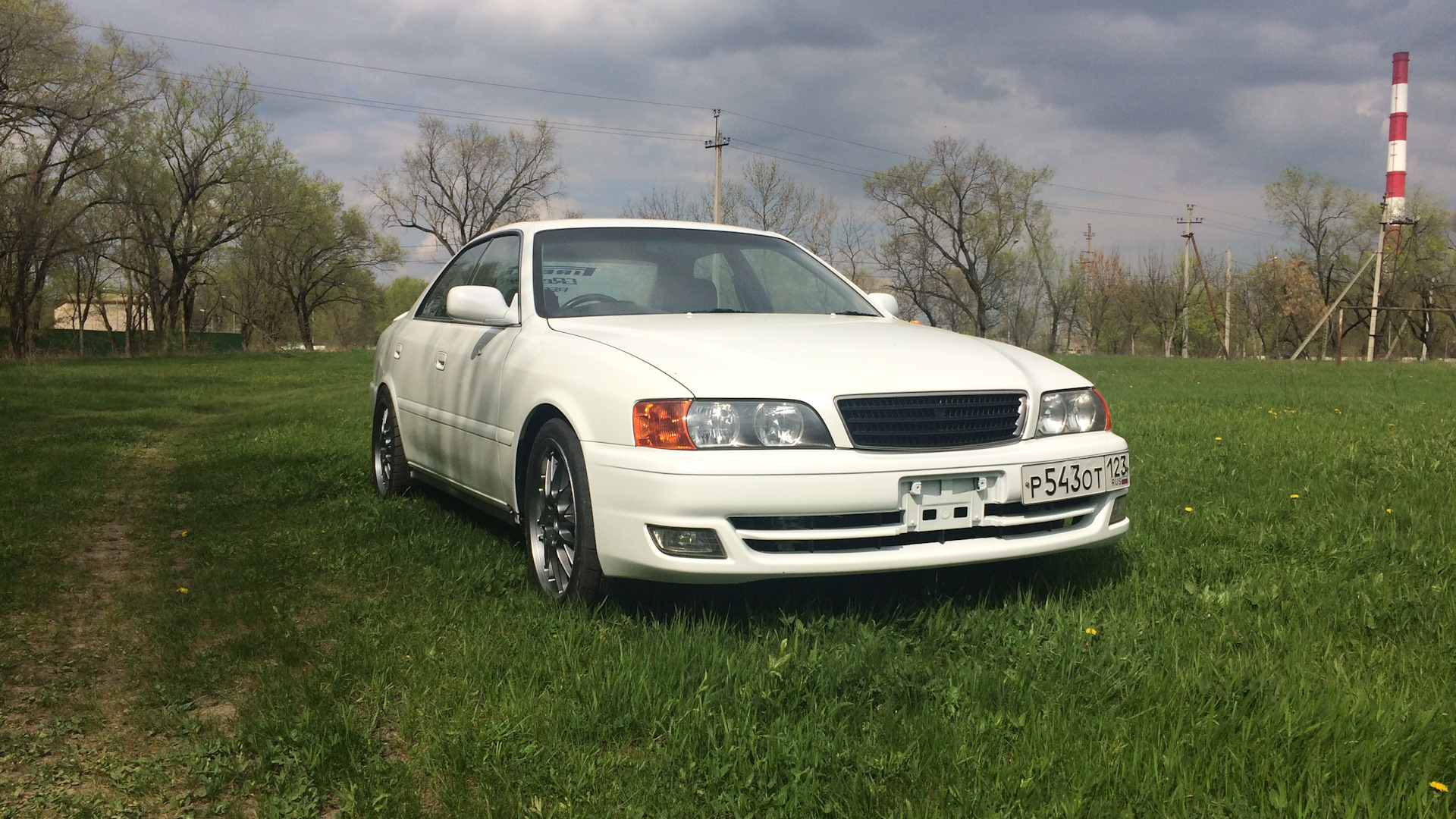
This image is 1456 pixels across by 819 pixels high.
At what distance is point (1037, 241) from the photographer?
6438cm

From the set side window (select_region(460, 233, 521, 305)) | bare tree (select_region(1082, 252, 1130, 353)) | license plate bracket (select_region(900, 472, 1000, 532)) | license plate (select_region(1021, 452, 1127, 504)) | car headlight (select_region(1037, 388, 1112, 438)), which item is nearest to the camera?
license plate bracket (select_region(900, 472, 1000, 532))

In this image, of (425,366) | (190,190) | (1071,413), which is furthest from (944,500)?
(190,190)

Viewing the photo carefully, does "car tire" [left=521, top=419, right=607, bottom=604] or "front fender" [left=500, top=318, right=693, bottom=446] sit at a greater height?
"front fender" [left=500, top=318, right=693, bottom=446]

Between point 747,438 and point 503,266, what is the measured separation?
2342 mm

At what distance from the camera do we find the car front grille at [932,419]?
356 centimetres

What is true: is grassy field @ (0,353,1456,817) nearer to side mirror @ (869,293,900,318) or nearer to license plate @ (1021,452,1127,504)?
license plate @ (1021,452,1127,504)

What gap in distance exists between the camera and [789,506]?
3383 millimetres

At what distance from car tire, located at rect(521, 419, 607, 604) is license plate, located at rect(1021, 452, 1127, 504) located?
4.87 feet

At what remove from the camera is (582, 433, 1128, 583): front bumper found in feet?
11.1

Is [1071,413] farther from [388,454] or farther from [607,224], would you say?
[388,454]

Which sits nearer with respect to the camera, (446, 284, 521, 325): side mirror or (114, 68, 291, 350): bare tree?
(446, 284, 521, 325): side mirror

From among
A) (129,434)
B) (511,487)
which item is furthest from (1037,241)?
(511,487)

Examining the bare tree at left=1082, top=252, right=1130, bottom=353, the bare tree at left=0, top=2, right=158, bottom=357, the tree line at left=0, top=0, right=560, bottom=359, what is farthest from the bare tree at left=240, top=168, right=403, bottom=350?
the bare tree at left=1082, top=252, right=1130, bottom=353

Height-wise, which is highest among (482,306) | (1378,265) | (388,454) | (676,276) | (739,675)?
(1378,265)
